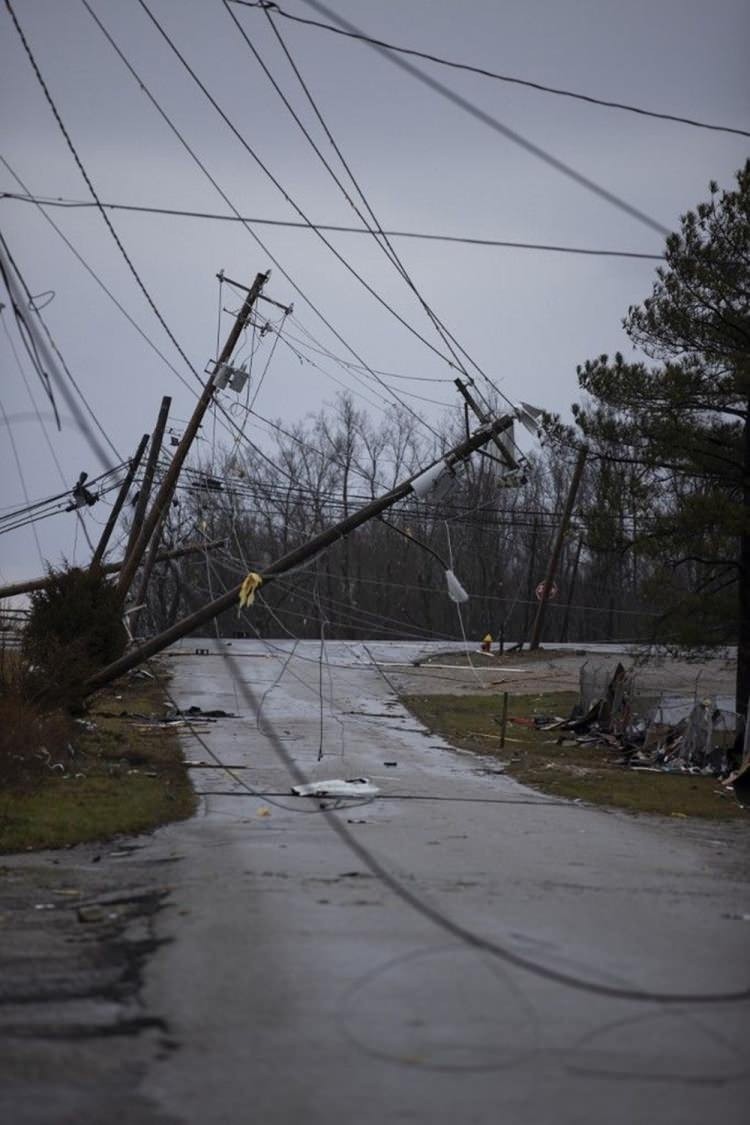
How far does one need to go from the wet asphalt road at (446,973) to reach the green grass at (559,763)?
454 centimetres

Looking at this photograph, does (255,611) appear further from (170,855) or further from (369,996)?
(369,996)

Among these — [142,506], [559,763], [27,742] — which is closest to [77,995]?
[27,742]

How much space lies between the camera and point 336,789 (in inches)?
745

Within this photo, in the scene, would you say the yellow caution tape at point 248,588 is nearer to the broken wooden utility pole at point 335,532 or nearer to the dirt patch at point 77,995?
the broken wooden utility pole at point 335,532

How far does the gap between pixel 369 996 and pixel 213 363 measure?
22.5 meters

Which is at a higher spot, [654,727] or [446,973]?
[654,727]

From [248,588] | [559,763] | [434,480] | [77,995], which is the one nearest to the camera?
[77,995]

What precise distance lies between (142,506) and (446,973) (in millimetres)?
28859

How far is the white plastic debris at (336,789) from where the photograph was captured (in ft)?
61.2

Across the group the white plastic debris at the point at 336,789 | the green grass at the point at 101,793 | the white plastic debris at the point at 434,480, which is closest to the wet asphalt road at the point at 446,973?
the green grass at the point at 101,793

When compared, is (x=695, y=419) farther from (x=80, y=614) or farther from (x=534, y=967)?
(x=534, y=967)

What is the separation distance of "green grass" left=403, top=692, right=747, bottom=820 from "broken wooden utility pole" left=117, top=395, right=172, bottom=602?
7529 mm

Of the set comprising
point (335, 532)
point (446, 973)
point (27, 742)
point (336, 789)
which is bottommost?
point (446, 973)

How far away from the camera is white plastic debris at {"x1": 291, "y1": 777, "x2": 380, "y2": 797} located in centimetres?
1864
